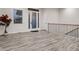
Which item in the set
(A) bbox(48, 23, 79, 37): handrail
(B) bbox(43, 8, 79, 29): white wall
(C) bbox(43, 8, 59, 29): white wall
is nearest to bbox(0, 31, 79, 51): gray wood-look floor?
(A) bbox(48, 23, 79, 37): handrail

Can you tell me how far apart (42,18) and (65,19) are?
68 cm

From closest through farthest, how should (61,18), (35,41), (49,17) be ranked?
1. (61,18)
2. (49,17)
3. (35,41)

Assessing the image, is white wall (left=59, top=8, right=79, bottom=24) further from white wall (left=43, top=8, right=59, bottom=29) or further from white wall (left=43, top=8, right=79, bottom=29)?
white wall (left=43, top=8, right=59, bottom=29)

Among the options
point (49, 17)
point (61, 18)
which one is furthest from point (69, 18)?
point (49, 17)

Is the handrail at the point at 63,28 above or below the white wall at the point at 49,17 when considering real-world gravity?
below

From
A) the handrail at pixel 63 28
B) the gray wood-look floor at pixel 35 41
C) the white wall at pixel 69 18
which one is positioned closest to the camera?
the white wall at pixel 69 18

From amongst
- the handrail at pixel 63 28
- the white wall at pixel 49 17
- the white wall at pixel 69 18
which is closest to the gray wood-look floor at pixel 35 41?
the handrail at pixel 63 28

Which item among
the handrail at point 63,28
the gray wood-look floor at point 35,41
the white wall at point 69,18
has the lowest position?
the gray wood-look floor at point 35,41

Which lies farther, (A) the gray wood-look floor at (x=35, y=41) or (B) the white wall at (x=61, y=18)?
(A) the gray wood-look floor at (x=35, y=41)

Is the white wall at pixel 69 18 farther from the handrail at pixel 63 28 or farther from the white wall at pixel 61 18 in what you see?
the handrail at pixel 63 28

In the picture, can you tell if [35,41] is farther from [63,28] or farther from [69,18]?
[69,18]

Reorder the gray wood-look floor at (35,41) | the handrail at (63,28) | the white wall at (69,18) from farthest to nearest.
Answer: the gray wood-look floor at (35,41) → the handrail at (63,28) → the white wall at (69,18)
